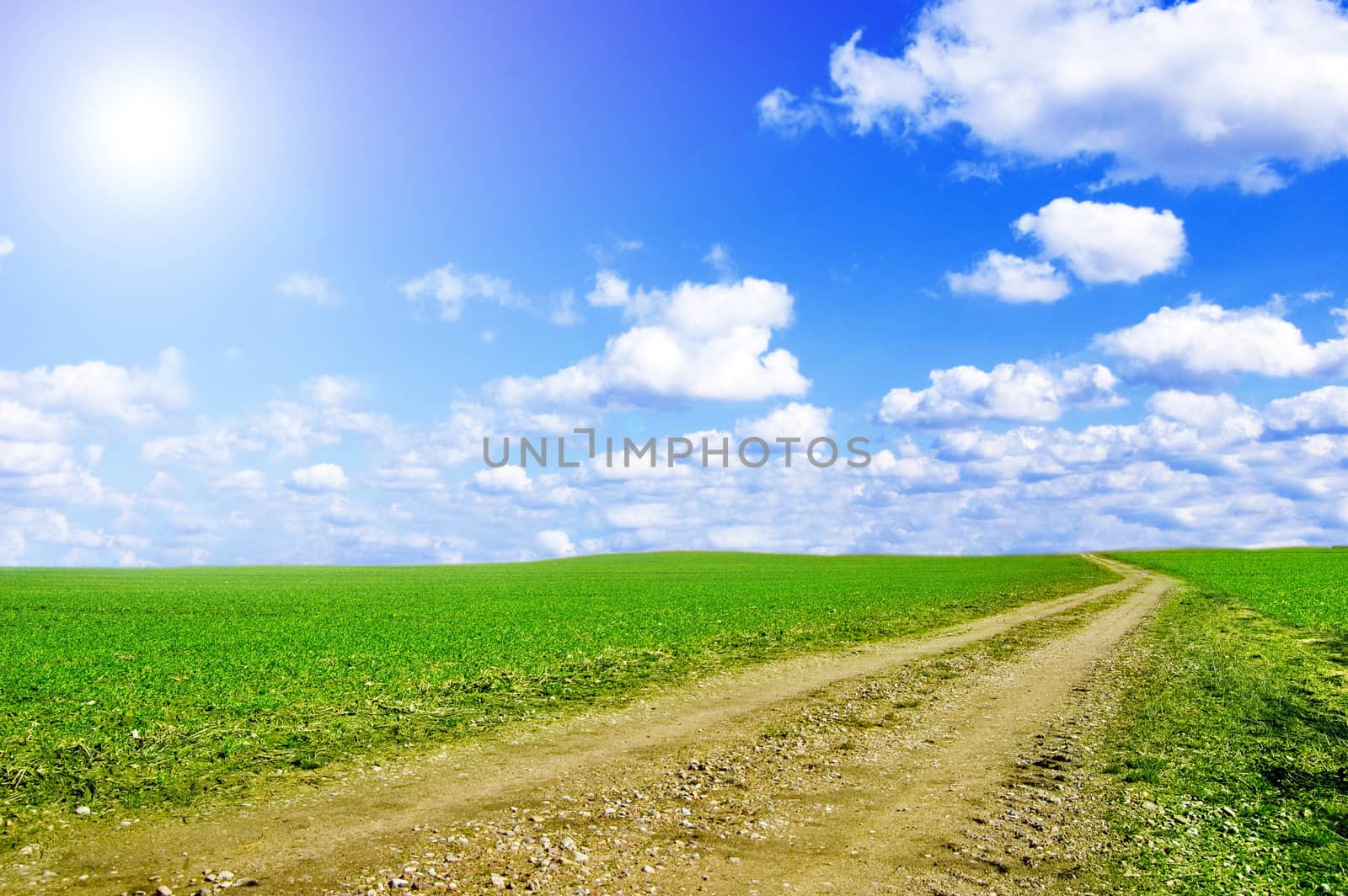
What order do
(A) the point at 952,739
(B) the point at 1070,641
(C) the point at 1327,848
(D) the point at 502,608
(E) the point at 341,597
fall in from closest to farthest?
1. (C) the point at 1327,848
2. (A) the point at 952,739
3. (B) the point at 1070,641
4. (D) the point at 502,608
5. (E) the point at 341,597

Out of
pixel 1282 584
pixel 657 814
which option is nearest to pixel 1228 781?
pixel 657 814

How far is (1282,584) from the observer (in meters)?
68.4

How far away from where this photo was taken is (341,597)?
62.5 m

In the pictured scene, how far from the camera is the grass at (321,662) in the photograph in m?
16.2

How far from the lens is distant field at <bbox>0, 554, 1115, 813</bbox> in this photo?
16438 mm

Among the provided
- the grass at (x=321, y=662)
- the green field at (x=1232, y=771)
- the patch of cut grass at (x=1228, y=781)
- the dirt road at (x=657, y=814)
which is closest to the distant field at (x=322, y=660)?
the grass at (x=321, y=662)

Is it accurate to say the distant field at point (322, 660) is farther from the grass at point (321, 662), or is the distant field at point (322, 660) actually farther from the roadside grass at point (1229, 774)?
the roadside grass at point (1229, 774)

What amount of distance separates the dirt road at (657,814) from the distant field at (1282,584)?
3076cm

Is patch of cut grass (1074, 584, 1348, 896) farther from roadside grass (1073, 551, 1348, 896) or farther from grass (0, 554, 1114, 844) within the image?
grass (0, 554, 1114, 844)

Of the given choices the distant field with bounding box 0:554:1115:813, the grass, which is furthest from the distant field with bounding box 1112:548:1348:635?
the grass

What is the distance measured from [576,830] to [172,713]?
12.8m

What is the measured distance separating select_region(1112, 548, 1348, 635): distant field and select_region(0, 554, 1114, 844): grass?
13.7m

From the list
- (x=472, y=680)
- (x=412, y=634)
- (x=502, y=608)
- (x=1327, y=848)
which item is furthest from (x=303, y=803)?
(x=502, y=608)

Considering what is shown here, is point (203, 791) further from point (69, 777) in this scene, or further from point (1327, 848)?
point (1327, 848)
